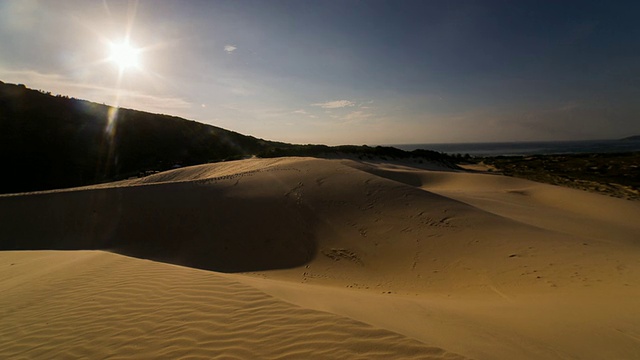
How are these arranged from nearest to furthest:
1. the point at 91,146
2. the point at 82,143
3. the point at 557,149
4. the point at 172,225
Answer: the point at 172,225
the point at 82,143
the point at 91,146
the point at 557,149

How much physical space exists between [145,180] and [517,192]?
888 inches

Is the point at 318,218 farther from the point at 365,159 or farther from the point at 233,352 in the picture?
the point at 365,159

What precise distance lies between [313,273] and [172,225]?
20.0ft

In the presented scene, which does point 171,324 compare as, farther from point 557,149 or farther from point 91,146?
point 557,149

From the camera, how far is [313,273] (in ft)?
23.3

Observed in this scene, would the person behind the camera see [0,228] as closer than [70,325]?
No

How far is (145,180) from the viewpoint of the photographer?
59.6ft

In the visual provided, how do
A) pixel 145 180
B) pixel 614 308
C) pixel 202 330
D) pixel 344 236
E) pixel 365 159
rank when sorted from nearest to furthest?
pixel 202 330 < pixel 614 308 < pixel 344 236 < pixel 145 180 < pixel 365 159

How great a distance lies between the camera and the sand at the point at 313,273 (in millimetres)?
3324

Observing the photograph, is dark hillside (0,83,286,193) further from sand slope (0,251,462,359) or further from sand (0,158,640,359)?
sand slope (0,251,462,359)

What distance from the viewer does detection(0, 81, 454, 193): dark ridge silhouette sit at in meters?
25.0

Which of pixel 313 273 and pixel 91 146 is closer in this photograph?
pixel 313 273

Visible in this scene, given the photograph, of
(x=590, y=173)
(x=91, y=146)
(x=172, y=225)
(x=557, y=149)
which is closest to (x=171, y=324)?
(x=172, y=225)

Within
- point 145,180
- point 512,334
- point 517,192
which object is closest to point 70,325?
point 512,334
